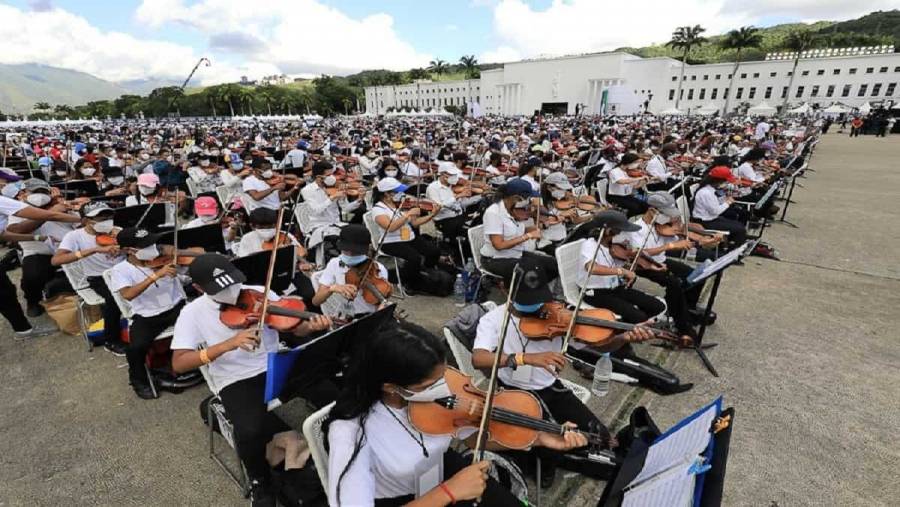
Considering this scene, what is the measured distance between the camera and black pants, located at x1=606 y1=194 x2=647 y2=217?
7.98 meters

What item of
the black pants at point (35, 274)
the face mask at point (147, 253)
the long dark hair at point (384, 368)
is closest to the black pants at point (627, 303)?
the long dark hair at point (384, 368)

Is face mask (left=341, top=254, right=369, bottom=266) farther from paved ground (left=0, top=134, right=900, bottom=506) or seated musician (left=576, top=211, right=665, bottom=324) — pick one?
seated musician (left=576, top=211, right=665, bottom=324)

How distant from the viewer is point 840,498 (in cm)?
266

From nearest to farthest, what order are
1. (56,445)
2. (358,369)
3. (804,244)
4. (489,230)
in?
(358,369)
(56,445)
(489,230)
(804,244)

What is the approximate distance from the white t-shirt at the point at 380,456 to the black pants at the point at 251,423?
1.10 m

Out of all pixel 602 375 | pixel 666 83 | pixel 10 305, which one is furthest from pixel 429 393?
pixel 666 83

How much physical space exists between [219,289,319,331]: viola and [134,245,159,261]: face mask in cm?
158

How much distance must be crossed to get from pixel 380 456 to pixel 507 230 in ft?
11.6

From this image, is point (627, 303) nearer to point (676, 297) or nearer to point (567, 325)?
point (676, 297)

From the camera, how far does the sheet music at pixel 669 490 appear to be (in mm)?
1607

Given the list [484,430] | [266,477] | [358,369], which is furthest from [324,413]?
[266,477]

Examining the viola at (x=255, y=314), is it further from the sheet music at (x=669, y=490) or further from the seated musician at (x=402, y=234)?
the seated musician at (x=402, y=234)

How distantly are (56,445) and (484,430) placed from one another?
136 inches

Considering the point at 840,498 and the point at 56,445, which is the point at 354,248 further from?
the point at 840,498
